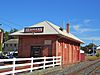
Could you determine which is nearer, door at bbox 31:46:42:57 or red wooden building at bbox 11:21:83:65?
red wooden building at bbox 11:21:83:65

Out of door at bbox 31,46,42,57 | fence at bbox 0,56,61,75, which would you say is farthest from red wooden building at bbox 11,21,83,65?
fence at bbox 0,56,61,75

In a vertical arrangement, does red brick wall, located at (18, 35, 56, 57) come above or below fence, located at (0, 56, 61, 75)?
above

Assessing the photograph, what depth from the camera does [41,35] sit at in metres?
32.6

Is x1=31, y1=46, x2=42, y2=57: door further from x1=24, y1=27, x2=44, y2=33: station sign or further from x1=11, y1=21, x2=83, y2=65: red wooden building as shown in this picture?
x1=24, y1=27, x2=44, y2=33: station sign

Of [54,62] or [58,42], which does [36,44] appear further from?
[54,62]

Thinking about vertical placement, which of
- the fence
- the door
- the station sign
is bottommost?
the fence

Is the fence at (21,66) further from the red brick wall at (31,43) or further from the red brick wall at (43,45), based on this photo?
the red brick wall at (31,43)

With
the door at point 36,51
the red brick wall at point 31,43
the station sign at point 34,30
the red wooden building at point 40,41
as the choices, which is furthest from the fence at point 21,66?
the station sign at point 34,30

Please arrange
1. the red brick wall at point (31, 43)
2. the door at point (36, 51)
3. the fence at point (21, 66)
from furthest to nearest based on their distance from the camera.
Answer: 1. the door at point (36, 51)
2. the red brick wall at point (31, 43)
3. the fence at point (21, 66)

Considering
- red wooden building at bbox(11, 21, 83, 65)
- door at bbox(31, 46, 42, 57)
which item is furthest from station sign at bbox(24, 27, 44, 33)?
door at bbox(31, 46, 42, 57)

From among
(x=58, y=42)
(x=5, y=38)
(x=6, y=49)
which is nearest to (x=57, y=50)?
(x=58, y=42)

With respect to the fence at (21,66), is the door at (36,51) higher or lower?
higher

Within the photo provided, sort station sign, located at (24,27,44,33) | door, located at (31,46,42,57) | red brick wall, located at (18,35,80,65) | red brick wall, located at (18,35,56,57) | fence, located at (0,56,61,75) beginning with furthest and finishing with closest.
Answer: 1. door, located at (31,46,42,57)
2. red brick wall, located at (18,35,56,57)
3. red brick wall, located at (18,35,80,65)
4. station sign, located at (24,27,44,33)
5. fence, located at (0,56,61,75)

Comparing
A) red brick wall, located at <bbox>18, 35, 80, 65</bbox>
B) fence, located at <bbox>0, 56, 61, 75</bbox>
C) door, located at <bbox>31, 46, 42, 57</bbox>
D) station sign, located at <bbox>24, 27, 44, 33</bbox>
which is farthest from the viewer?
door, located at <bbox>31, 46, 42, 57</bbox>
